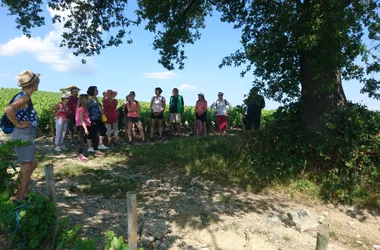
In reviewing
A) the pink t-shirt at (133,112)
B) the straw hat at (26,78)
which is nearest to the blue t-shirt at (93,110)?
the pink t-shirt at (133,112)

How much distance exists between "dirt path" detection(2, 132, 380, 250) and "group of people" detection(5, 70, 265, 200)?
117cm

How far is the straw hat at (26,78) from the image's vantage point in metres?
4.57

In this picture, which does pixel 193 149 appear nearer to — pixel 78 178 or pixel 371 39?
pixel 78 178

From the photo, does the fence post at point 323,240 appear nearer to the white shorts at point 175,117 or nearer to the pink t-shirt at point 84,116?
the pink t-shirt at point 84,116

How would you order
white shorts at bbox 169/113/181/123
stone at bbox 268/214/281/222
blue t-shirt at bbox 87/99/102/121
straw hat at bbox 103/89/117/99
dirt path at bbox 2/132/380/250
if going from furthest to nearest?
white shorts at bbox 169/113/181/123 < straw hat at bbox 103/89/117/99 < blue t-shirt at bbox 87/99/102/121 < stone at bbox 268/214/281/222 < dirt path at bbox 2/132/380/250

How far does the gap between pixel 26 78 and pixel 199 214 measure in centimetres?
347

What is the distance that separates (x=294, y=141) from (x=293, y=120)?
62 centimetres

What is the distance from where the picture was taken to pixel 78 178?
6.95 metres

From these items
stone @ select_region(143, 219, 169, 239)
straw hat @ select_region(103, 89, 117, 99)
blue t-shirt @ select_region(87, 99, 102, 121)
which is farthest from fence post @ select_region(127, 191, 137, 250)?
straw hat @ select_region(103, 89, 117, 99)

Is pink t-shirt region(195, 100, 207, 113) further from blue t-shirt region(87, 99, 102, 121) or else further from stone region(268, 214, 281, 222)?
stone region(268, 214, 281, 222)

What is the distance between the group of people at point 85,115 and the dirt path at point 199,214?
1169 millimetres

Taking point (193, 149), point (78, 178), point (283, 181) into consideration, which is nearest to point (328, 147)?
point (283, 181)

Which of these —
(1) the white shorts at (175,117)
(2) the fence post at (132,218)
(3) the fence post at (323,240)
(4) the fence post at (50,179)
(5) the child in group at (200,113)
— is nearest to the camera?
(3) the fence post at (323,240)

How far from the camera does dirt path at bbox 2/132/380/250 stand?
470 centimetres
